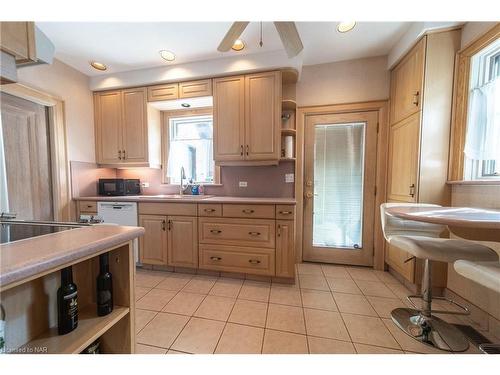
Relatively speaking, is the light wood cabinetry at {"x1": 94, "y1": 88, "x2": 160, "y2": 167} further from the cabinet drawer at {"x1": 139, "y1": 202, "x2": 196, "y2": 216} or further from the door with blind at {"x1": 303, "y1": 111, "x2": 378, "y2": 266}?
the door with blind at {"x1": 303, "y1": 111, "x2": 378, "y2": 266}

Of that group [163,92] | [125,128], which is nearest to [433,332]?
[163,92]

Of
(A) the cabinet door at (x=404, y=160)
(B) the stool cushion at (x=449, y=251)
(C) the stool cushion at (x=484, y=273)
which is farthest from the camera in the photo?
(A) the cabinet door at (x=404, y=160)

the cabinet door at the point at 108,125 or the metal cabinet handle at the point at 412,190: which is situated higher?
the cabinet door at the point at 108,125

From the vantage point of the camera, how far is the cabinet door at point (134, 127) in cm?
270

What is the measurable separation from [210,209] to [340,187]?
1691 millimetres

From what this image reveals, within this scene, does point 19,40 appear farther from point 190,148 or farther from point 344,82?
point 344,82

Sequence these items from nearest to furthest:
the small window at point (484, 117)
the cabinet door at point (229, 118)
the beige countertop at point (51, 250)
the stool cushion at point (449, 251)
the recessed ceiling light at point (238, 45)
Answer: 1. the beige countertop at point (51, 250)
2. the stool cushion at point (449, 251)
3. the small window at point (484, 117)
4. the recessed ceiling light at point (238, 45)
5. the cabinet door at point (229, 118)

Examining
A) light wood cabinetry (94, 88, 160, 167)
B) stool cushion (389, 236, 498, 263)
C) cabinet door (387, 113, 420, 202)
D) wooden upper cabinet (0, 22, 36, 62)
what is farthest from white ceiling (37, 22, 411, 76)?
stool cushion (389, 236, 498, 263)

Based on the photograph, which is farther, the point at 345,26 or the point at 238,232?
the point at 238,232

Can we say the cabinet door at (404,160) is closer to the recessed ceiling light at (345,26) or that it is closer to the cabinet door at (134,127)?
the recessed ceiling light at (345,26)

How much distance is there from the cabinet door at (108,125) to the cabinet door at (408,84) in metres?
3.48

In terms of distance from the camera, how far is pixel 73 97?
2586 millimetres

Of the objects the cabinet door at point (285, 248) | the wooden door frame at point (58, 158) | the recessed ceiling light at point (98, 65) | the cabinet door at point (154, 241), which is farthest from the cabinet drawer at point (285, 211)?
the recessed ceiling light at point (98, 65)
